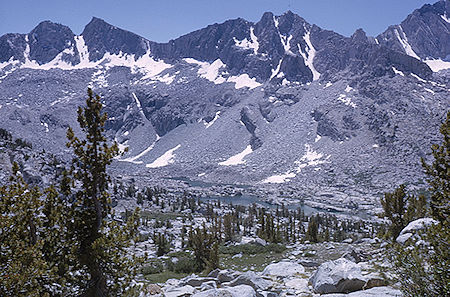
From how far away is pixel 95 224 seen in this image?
1117cm

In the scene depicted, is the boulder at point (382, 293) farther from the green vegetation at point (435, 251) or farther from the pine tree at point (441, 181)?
the pine tree at point (441, 181)

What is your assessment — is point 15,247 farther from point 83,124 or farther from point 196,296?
point 196,296

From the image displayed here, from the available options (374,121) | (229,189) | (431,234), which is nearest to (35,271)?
(431,234)

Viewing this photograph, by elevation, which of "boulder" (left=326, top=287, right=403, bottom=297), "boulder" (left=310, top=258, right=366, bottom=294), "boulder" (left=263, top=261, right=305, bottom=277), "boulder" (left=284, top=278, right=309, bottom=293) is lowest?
"boulder" (left=263, top=261, right=305, bottom=277)

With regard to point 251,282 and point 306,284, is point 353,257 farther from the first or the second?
point 251,282

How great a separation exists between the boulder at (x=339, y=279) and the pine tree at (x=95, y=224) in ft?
28.0

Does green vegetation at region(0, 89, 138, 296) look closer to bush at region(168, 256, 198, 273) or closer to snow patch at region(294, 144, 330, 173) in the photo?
bush at region(168, 256, 198, 273)

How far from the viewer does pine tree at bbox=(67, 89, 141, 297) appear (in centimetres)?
1056

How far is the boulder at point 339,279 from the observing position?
44.2 ft

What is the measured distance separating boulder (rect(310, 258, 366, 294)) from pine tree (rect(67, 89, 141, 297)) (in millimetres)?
8531

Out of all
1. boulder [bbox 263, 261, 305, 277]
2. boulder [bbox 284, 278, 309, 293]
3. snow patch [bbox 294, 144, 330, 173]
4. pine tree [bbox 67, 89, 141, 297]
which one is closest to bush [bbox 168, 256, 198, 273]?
boulder [bbox 263, 261, 305, 277]

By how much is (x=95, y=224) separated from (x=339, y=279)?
10460 mm

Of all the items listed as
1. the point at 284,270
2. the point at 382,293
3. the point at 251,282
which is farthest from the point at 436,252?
the point at 284,270

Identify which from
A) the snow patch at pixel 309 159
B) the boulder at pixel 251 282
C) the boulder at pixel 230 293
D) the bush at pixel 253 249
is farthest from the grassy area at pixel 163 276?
the snow patch at pixel 309 159
